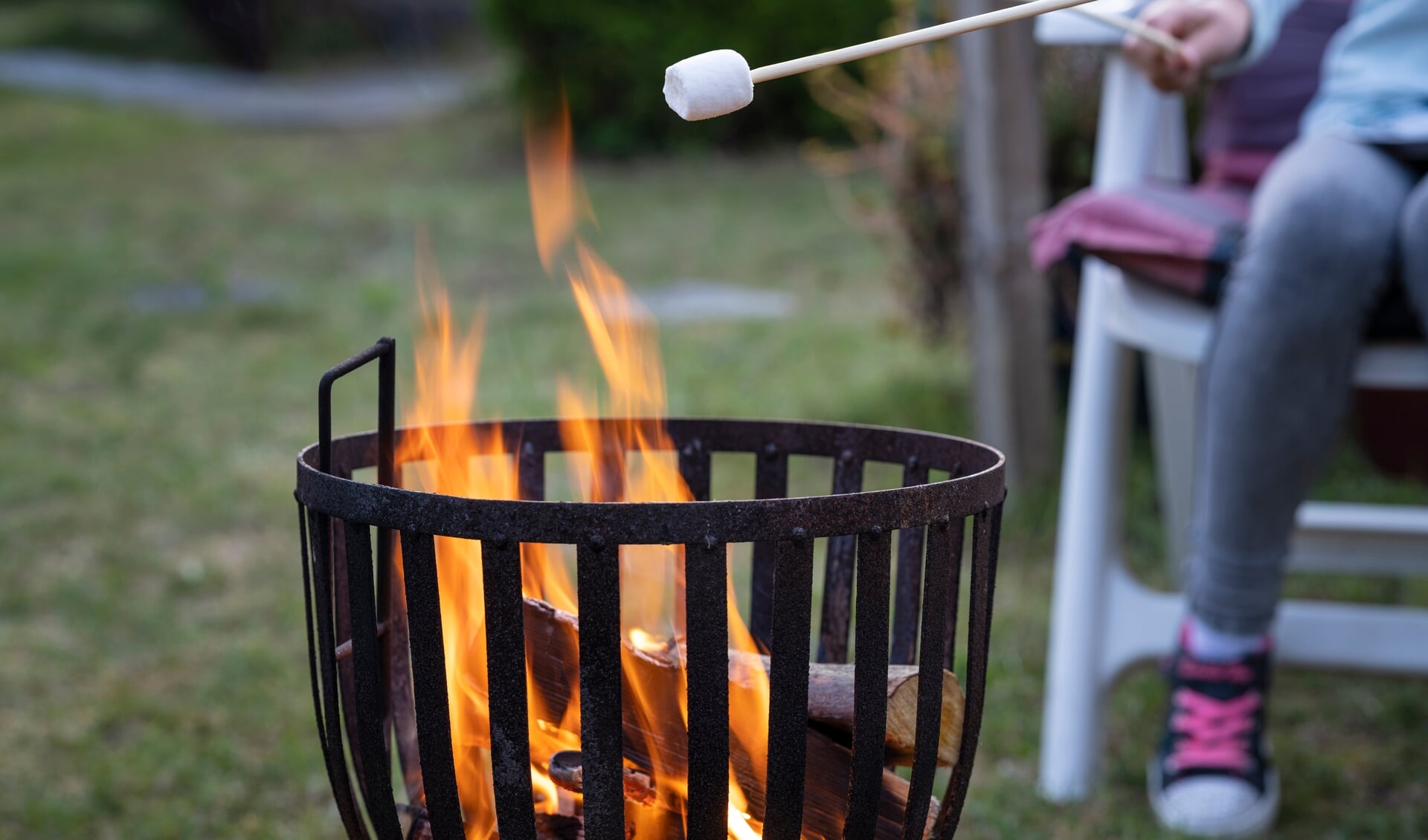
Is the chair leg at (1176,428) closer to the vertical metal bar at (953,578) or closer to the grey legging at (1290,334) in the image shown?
the grey legging at (1290,334)

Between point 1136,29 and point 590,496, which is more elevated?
point 1136,29

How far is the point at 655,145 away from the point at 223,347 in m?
4.37

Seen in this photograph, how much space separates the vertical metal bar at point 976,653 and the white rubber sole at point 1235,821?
2.08 ft

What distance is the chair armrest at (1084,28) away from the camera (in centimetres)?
148

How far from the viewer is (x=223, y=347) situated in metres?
4.15

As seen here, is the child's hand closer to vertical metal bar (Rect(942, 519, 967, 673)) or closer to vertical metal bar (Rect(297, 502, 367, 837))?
vertical metal bar (Rect(942, 519, 967, 673))

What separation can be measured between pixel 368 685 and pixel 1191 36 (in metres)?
1.10

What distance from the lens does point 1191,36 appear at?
4.61ft

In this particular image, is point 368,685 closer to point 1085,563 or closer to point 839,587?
point 839,587

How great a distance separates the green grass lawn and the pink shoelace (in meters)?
0.11

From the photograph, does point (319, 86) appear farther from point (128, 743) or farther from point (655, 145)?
point (128, 743)

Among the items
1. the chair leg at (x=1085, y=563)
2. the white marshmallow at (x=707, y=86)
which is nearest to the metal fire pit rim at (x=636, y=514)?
the white marshmallow at (x=707, y=86)

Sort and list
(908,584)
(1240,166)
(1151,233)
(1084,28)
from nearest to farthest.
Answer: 1. (908,584)
2. (1151,233)
3. (1084,28)
4. (1240,166)

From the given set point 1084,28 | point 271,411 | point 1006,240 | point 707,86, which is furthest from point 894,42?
point 271,411
